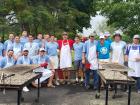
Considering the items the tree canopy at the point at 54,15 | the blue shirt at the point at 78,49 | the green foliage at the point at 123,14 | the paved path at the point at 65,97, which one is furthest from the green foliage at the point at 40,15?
the paved path at the point at 65,97

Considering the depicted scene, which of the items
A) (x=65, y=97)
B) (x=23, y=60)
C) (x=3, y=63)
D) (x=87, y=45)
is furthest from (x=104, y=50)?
(x=3, y=63)

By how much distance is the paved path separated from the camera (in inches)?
470

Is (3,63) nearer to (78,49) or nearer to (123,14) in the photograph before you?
(78,49)

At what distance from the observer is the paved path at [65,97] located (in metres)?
11.9

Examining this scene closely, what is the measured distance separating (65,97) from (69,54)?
2.50 metres

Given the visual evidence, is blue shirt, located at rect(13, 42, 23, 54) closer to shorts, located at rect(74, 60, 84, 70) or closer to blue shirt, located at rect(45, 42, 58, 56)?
blue shirt, located at rect(45, 42, 58, 56)

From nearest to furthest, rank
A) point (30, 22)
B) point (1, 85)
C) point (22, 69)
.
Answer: point (1, 85), point (22, 69), point (30, 22)

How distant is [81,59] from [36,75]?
3.68 m

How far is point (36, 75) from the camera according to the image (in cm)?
1128

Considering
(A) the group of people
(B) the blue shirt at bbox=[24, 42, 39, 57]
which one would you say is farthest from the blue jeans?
(B) the blue shirt at bbox=[24, 42, 39, 57]

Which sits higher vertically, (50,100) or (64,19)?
(64,19)

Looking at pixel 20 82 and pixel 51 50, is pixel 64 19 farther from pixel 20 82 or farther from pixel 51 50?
pixel 20 82

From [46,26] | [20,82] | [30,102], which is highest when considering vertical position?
[46,26]

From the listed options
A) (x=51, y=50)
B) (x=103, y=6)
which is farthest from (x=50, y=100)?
(x=103, y=6)
